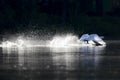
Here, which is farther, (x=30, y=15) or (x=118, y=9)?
(x=118, y=9)

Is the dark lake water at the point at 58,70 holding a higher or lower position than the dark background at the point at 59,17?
lower

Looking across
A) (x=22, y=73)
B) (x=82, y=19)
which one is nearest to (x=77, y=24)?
(x=82, y=19)

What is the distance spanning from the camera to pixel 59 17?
8075cm

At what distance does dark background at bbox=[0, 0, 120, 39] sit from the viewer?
7094cm

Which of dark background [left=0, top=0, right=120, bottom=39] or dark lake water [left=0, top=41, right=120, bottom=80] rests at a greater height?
dark background [left=0, top=0, right=120, bottom=39]

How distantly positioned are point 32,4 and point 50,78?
55.7m

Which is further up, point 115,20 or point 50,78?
point 115,20

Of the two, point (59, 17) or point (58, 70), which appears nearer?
point (58, 70)

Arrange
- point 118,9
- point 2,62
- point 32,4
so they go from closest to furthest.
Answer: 1. point 2,62
2. point 32,4
3. point 118,9

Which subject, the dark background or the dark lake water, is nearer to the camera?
the dark lake water

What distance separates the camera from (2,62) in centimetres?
3075

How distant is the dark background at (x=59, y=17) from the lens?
70.9 meters

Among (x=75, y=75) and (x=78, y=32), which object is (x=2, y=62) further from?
(x=78, y=32)

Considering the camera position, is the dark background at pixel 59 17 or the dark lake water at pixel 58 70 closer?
the dark lake water at pixel 58 70
